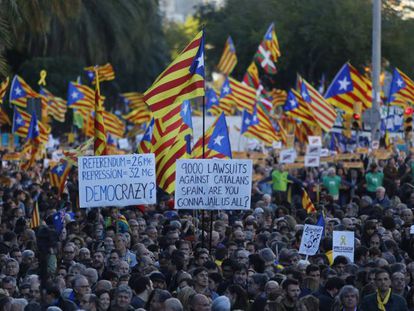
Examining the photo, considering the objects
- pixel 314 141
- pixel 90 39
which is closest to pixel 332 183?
pixel 314 141

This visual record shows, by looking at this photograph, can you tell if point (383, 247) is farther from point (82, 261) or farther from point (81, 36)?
point (81, 36)

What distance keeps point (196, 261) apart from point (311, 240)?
180cm

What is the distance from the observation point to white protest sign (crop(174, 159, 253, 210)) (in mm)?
16109

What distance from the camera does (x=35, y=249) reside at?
671 inches

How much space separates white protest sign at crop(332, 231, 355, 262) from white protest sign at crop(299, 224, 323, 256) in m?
0.43

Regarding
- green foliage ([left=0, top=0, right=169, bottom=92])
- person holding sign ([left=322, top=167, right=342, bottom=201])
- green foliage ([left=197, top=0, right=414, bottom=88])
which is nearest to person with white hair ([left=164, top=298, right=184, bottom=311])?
person holding sign ([left=322, top=167, right=342, bottom=201])

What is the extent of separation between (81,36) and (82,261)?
105 feet

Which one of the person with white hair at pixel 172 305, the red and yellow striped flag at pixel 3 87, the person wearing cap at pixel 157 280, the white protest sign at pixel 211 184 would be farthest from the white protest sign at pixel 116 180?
the red and yellow striped flag at pixel 3 87

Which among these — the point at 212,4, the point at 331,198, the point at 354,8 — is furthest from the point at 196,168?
the point at 212,4

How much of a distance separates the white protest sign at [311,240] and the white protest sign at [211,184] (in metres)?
0.77

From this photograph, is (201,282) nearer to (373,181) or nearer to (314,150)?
(373,181)

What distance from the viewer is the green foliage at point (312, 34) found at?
191 feet

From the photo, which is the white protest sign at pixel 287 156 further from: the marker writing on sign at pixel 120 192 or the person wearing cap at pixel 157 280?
the person wearing cap at pixel 157 280

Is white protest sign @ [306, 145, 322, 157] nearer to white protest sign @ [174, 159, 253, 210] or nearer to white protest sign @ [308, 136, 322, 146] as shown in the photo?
white protest sign @ [308, 136, 322, 146]
